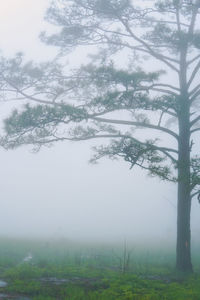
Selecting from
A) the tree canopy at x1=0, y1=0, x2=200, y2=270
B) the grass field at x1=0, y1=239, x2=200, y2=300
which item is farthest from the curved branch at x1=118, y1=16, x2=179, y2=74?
the grass field at x1=0, y1=239, x2=200, y2=300

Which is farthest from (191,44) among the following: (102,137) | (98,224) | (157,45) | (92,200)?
(92,200)

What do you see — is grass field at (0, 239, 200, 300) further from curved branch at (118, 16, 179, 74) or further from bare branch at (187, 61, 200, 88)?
curved branch at (118, 16, 179, 74)

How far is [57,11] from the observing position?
11484mm

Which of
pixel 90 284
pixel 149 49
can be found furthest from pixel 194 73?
pixel 90 284

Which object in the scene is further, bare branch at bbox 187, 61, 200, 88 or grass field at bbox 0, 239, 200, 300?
bare branch at bbox 187, 61, 200, 88

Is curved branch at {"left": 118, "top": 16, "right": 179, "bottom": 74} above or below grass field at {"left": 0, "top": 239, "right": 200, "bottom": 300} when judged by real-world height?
above

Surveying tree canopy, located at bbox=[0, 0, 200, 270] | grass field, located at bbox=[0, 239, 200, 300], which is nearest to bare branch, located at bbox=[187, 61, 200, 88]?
tree canopy, located at bbox=[0, 0, 200, 270]

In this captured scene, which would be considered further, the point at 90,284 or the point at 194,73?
the point at 194,73

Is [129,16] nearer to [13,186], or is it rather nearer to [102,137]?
[102,137]

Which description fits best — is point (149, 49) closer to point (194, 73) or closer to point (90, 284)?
point (194, 73)

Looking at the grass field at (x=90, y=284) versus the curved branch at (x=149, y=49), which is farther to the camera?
the curved branch at (x=149, y=49)

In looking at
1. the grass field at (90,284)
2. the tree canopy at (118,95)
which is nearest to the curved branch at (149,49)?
the tree canopy at (118,95)

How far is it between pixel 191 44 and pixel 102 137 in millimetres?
3899

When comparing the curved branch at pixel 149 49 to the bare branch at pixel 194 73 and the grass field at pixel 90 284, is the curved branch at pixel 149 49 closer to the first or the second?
the bare branch at pixel 194 73
